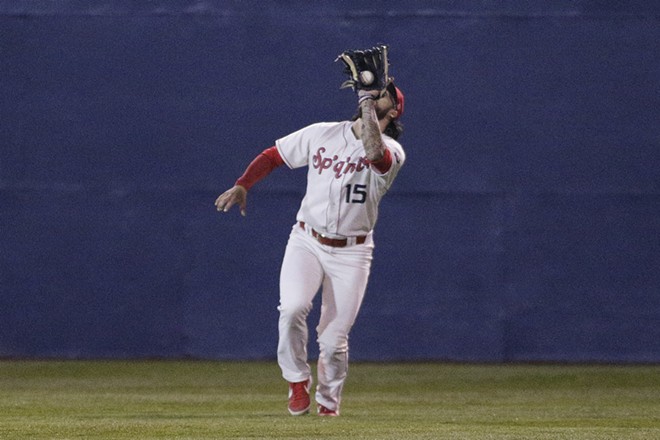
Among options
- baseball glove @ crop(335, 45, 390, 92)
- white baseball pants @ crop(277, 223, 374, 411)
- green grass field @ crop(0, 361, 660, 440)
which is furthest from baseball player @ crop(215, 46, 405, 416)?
green grass field @ crop(0, 361, 660, 440)

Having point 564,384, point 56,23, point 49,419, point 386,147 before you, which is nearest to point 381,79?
point 386,147

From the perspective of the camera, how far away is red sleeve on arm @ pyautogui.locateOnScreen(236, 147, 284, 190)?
734 cm

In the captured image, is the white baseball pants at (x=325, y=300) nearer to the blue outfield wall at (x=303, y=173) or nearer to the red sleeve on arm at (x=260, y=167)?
the red sleeve on arm at (x=260, y=167)

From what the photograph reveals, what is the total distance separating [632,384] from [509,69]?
2352 millimetres

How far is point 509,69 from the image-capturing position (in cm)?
1025

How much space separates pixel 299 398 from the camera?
282 inches

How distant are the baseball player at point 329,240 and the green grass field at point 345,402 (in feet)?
0.91

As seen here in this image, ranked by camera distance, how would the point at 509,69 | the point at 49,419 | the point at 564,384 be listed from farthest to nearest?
1. the point at 509,69
2. the point at 564,384
3. the point at 49,419

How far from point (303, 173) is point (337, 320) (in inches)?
126

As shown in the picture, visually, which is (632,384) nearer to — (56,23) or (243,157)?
(243,157)

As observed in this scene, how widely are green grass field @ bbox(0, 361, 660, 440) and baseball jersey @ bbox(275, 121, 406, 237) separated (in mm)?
963

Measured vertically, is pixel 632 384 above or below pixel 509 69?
below

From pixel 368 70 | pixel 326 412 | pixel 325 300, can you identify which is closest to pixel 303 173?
pixel 325 300

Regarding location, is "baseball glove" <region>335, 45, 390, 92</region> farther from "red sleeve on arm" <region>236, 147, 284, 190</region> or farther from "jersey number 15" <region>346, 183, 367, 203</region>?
"red sleeve on arm" <region>236, 147, 284, 190</region>
